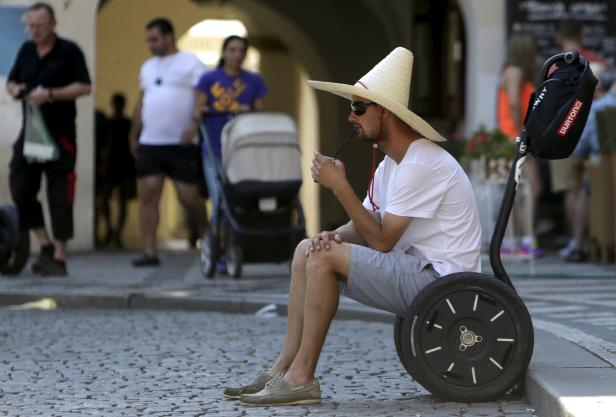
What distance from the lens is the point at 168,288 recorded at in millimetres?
11734

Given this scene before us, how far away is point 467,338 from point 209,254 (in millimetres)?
6563

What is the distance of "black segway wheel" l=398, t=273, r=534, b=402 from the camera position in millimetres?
6234

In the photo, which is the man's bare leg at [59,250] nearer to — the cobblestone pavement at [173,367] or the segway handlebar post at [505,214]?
the cobblestone pavement at [173,367]

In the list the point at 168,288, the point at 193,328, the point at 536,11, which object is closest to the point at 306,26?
the point at 536,11

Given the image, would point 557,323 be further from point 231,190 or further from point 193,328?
point 231,190

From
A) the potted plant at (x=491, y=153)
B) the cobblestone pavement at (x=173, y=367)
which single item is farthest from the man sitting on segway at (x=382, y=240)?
the potted plant at (x=491, y=153)

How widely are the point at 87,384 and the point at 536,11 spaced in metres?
9.86

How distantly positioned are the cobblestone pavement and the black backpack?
0.99 metres

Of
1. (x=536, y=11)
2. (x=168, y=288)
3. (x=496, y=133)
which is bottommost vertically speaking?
(x=168, y=288)

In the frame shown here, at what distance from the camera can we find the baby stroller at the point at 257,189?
12344 mm

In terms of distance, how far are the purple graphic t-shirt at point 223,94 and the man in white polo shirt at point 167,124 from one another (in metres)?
0.56

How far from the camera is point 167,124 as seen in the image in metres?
13.6

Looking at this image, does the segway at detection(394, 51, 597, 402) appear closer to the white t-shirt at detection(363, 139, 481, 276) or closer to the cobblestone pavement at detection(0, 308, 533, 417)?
the cobblestone pavement at detection(0, 308, 533, 417)

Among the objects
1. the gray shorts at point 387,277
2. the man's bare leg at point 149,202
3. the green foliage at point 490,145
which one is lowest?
the man's bare leg at point 149,202
